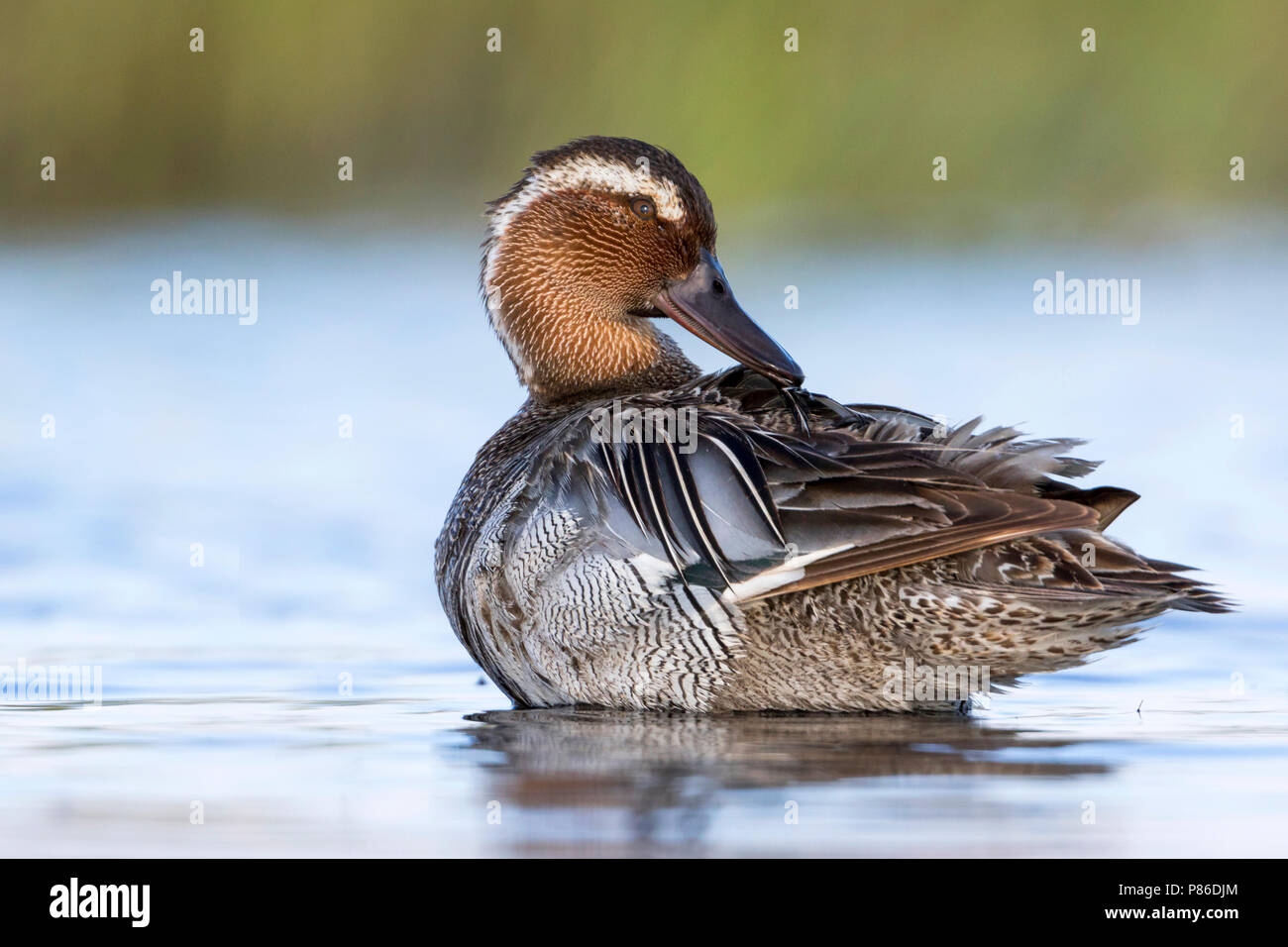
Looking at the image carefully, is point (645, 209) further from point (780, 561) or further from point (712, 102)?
point (712, 102)

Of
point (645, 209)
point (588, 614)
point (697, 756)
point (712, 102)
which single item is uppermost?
point (712, 102)

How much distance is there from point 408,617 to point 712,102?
628 centimetres

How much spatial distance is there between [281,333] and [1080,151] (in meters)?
5.59

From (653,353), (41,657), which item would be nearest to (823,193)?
(653,353)

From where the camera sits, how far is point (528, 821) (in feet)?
13.2

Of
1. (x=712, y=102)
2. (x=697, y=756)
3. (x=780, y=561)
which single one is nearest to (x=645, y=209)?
(x=780, y=561)

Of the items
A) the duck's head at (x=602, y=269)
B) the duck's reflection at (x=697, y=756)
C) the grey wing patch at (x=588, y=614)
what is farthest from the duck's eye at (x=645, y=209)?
the duck's reflection at (x=697, y=756)

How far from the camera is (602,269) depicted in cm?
634

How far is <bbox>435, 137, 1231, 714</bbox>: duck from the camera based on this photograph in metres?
4.95

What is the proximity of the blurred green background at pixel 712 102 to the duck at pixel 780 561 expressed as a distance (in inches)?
276

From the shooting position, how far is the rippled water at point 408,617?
4078 millimetres

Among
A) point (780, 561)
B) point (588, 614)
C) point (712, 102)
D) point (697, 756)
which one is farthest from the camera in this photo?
point (712, 102)

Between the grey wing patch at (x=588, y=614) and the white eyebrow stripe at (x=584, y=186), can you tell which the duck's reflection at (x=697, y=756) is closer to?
the grey wing patch at (x=588, y=614)

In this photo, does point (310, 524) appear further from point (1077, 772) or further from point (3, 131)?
point (3, 131)
